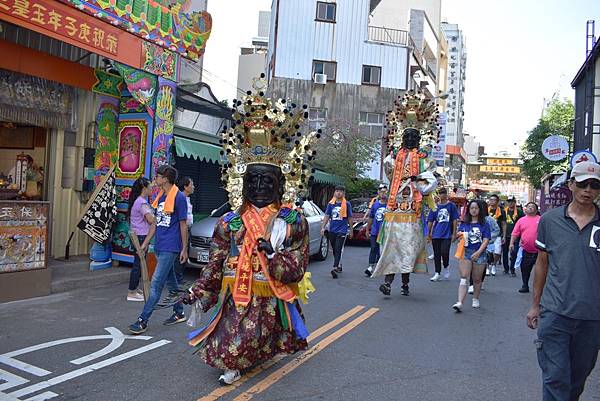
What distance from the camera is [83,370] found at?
4555 millimetres

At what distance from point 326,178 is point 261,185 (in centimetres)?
1500

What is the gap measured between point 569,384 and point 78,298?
624cm

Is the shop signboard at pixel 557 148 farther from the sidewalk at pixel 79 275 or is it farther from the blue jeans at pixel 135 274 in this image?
the blue jeans at pixel 135 274

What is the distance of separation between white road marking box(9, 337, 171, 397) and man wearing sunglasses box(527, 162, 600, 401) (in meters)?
3.49

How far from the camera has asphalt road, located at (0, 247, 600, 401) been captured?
4.22m

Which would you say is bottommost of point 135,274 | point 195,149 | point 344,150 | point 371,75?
point 135,274

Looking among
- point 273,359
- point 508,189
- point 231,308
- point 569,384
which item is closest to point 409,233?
point 273,359

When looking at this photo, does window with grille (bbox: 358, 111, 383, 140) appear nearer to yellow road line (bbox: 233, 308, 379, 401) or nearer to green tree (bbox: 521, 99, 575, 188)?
green tree (bbox: 521, 99, 575, 188)

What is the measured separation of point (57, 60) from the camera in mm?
8695

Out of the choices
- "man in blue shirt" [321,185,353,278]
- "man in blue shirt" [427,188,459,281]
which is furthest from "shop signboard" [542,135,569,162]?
"man in blue shirt" [321,185,353,278]

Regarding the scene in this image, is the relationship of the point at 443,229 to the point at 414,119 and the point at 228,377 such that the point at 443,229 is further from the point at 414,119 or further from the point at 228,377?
the point at 228,377

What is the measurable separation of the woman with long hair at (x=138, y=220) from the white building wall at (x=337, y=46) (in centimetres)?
2221

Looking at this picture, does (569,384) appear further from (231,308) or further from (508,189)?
(508,189)

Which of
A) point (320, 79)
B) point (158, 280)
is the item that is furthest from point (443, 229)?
point (320, 79)
